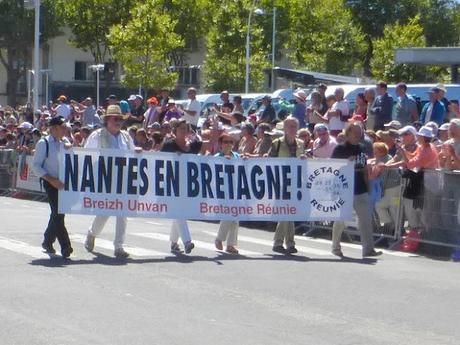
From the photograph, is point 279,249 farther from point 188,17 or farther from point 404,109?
point 188,17

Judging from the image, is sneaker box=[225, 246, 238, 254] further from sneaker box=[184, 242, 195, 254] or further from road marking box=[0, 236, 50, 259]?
road marking box=[0, 236, 50, 259]

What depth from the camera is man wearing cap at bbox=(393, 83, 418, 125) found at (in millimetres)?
21625

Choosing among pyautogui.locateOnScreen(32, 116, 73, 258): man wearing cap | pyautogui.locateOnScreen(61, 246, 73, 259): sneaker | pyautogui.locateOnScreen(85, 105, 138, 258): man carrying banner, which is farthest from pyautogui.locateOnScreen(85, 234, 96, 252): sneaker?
pyautogui.locateOnScreen(61, 246, 73, 259): sneaker

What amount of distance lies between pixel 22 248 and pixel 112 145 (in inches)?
76.0

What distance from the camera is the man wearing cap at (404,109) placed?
851 inches

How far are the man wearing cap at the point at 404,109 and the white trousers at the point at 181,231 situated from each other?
8.00m

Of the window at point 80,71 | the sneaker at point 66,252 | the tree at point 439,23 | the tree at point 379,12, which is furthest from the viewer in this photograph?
the tree at point 439,23

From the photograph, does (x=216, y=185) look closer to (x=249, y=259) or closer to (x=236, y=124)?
(x=249, y=259)

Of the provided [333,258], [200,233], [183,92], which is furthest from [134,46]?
[333,258]

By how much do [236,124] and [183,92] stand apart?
160 feet

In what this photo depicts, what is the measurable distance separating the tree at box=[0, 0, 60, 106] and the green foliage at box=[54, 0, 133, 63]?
1.15 meters

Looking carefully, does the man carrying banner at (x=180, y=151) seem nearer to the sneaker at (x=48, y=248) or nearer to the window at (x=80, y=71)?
the sneaker at (x=48, y=248)

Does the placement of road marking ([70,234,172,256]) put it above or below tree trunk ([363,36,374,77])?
below

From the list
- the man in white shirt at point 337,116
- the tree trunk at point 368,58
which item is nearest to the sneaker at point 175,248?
the man in white shirt at point 337,116
